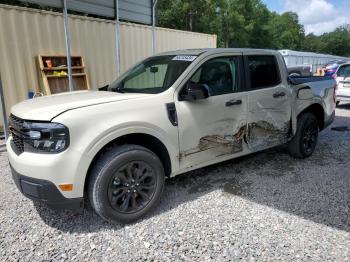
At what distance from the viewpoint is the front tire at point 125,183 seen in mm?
2990

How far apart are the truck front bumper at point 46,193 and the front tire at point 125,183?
0.67 ft

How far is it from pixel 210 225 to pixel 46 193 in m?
1.64

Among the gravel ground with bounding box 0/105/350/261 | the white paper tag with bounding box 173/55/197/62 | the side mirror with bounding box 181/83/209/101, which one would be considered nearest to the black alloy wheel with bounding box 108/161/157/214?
the gravel ground with bounding box 0/105/350/261

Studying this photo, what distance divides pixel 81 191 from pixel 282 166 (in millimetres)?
3293

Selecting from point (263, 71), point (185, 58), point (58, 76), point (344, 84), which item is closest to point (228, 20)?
point (344, 84)

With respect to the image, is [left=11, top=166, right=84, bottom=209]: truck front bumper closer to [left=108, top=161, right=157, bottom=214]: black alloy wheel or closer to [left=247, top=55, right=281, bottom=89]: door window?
[left=108, top=161, right=157, bottom=214]: black alloy wheel

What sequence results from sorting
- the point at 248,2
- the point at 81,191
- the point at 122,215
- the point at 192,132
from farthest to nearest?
1. the point at 248,2
2. the point at 192,132
3. the point at 122,215
4. the point at 81,191

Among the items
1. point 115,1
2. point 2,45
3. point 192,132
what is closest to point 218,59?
point 192,132

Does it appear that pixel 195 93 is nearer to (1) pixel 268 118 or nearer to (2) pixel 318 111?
(1) pixel 268 118

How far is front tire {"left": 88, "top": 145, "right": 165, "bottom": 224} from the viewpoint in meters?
2.99

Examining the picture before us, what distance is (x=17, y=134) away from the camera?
3.07 m

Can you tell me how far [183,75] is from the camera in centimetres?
356

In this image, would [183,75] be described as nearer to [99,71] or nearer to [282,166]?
[282,166]

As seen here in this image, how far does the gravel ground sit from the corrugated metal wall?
3052 mm
